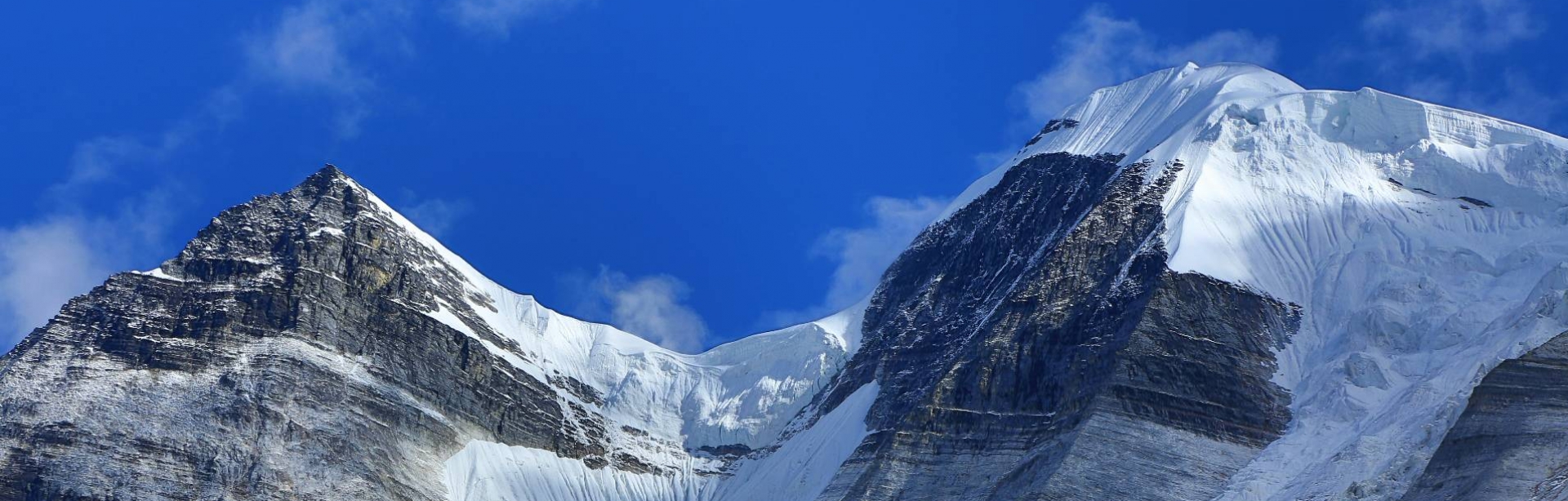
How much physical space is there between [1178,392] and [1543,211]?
127ft

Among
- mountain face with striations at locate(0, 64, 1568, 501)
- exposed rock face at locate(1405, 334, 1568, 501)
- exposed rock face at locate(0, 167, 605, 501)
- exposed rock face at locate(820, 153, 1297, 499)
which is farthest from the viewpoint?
exposed rock face at locate(0, 167, 605, 501)

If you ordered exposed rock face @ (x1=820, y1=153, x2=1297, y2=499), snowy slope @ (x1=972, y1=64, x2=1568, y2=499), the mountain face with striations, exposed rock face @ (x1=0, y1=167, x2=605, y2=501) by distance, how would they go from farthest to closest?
exposed rock face @ (x1=0, y1=167, x2=605, y2=501), exposed rock face @ (x1=820, y1=153, x2=1297, y2=499), the mountain face with striations, snowy slope @ (x1=972, y1=64, x2=1568, y2=499)

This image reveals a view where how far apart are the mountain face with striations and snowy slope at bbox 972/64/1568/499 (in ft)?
0.87

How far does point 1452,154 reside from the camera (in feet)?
624

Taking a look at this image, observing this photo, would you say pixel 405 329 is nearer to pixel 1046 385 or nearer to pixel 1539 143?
pixel 1046 385

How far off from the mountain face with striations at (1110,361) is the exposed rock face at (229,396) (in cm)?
23

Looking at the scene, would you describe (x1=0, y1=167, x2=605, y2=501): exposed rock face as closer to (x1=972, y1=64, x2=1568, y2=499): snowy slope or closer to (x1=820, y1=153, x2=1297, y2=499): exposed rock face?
(x1=820, y1=153, x2=1297, y2=499): exposed rock face

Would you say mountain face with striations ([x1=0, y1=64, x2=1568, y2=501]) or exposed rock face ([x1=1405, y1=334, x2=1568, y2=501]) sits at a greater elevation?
mountain face with striations ([x1=0, y1=64, x2=1568, y2=501])

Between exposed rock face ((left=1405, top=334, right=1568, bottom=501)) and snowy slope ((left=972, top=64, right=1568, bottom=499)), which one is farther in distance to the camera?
snowy slope ((left=972, top=64, right=1568, bottom=499))

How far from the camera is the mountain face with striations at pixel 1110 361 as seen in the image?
154 metres

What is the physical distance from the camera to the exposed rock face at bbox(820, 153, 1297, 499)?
157 m

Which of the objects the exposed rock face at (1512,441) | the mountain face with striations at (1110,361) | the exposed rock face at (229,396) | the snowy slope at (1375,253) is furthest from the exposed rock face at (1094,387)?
the exposed rock face at (229,396)

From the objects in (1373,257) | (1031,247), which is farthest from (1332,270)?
(1031,247)

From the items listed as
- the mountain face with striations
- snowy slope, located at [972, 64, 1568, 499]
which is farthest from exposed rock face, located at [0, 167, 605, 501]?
snowy slope, located at [972, 64, 1568, 499]
